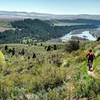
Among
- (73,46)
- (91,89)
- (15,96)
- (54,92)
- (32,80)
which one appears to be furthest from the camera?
(73,46)

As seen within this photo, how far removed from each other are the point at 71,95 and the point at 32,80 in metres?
6.96

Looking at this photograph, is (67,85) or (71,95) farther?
(67,85)

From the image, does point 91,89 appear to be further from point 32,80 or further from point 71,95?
point 32,80

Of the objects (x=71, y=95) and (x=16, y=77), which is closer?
(x=71, y=95)

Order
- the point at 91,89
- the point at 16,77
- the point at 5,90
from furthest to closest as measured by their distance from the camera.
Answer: the point at 16,77 < the point at 5,90 < the point at 91,89

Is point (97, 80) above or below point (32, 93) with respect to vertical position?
above

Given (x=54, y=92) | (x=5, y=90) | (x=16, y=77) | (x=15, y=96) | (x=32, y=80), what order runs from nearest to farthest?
(x=54, y=92) → (x=15, y=96) → (x=5, y=90) → (x=32, y=80) → (x=16, y=77)

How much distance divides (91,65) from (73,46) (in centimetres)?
3155

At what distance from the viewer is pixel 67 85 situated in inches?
958

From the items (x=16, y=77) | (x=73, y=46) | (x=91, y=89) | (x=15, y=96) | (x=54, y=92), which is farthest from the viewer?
(x=73, y=46)

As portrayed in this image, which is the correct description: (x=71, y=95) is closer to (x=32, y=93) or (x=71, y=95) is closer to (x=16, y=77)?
(x=32, y=93)

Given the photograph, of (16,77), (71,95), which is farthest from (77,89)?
(16,77)

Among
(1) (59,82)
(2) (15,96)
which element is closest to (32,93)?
(2) (15,96)

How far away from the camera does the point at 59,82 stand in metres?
26.5
